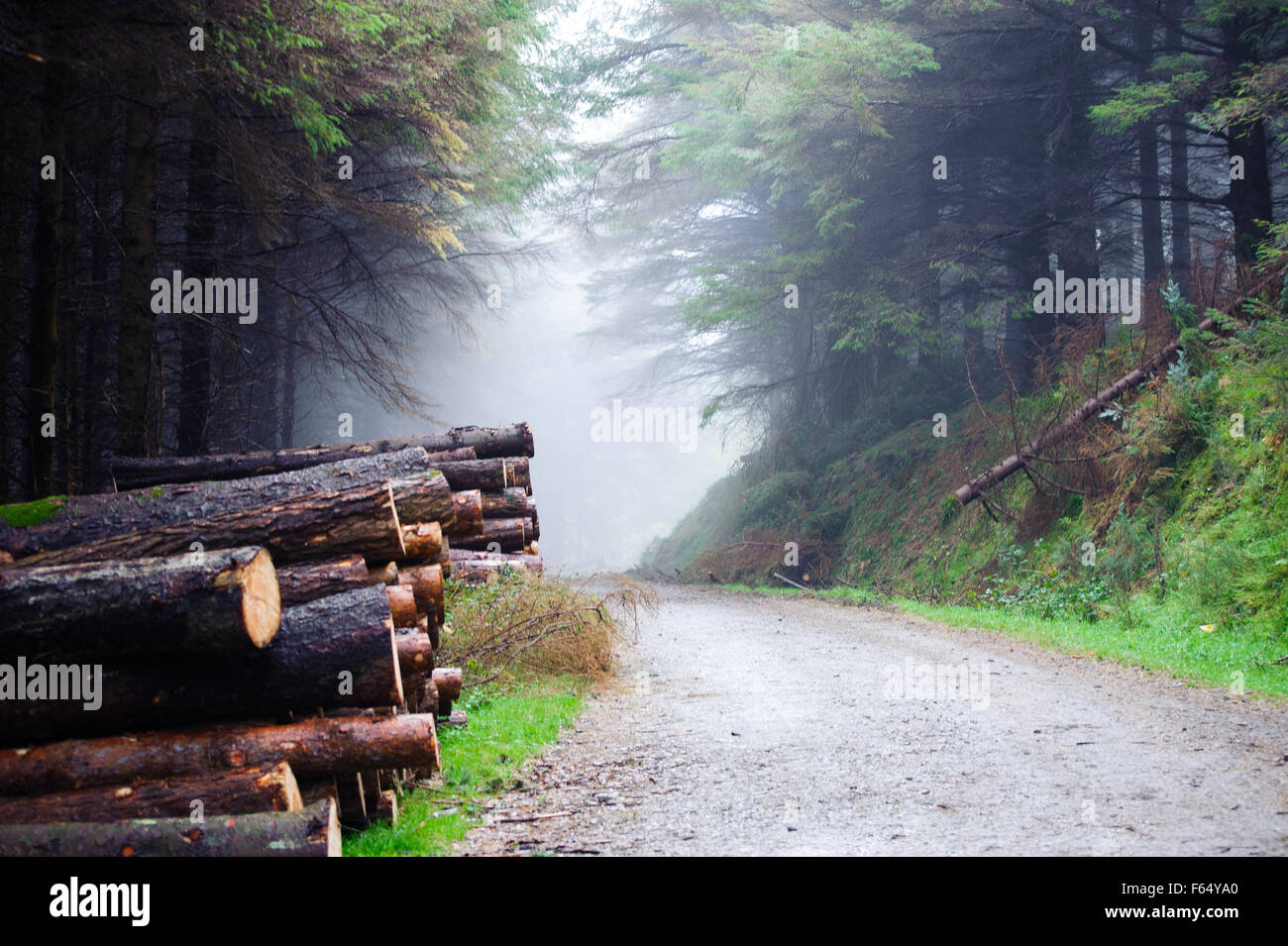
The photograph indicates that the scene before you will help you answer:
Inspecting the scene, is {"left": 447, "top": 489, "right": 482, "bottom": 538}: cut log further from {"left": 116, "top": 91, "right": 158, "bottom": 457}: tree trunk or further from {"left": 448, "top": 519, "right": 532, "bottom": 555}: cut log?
{"left": 116, "top": 91, "right": 158, "bottom": 457}: tree trunk

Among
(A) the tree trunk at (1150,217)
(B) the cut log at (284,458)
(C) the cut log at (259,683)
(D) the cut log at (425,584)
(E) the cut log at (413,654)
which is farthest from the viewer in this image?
(A) the tree trunk at (1150,217)

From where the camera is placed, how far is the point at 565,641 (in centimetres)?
951

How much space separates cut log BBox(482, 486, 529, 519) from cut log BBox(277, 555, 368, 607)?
7.09 meters

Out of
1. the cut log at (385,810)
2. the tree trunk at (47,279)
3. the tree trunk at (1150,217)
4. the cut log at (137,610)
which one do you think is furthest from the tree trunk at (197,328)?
the tree trunk at (1150,217)

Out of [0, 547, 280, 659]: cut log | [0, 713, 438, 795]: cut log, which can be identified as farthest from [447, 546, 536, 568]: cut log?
[0, 547, 280, 659]: cut log

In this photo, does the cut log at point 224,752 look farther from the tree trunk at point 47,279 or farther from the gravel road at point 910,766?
the tree trunk at point 47,279

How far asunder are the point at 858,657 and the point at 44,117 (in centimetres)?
1013

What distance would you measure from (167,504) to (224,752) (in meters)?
2.25

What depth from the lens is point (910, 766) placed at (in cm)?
562

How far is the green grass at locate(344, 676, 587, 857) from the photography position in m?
4.54

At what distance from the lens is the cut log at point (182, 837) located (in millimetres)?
3631

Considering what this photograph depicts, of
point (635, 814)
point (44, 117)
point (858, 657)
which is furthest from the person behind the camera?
point (858, 657)
